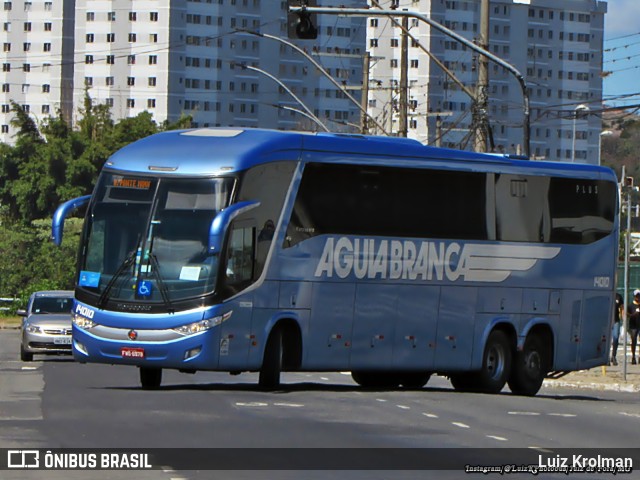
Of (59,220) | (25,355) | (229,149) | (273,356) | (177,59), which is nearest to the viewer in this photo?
(229,149)

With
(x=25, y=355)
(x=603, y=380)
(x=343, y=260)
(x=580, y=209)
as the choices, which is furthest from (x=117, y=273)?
(x=25, y=355)

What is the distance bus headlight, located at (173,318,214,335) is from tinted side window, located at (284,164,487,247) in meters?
1.77

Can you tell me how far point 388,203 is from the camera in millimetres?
23969

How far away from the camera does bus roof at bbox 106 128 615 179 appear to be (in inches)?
859

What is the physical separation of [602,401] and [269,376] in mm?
6641

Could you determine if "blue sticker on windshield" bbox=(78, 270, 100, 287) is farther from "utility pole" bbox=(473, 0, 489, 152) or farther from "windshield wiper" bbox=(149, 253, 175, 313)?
"utility pole" bbox=(473, 0, 489, 152)

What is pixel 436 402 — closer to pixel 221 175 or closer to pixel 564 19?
pixel 221 175

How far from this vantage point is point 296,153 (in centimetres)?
2267

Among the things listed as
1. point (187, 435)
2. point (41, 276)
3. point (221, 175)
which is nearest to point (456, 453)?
point (187, 435)

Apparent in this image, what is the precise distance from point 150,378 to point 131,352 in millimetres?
3278

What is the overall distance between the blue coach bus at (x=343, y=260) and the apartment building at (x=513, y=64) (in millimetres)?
130885

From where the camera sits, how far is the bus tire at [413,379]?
27094mm

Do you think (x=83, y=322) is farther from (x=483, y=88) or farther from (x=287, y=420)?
(x=483, y=88)

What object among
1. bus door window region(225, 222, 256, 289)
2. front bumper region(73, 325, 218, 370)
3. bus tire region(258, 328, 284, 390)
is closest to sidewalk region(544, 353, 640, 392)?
bus tire region(258, 328, 284, 390)
